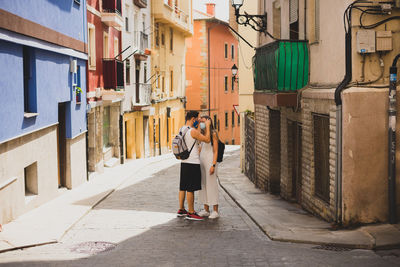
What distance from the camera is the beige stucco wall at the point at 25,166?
11.1 m

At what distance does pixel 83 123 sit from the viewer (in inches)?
772

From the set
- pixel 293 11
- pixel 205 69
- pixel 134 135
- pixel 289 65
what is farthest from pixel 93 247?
pixel 205 69

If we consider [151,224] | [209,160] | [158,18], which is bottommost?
[151,224]

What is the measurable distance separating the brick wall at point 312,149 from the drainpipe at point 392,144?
105 cm

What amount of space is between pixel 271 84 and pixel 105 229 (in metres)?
4.99

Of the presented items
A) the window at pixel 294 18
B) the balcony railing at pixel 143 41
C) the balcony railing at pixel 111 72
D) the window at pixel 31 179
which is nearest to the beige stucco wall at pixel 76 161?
the window at pixel 31 179

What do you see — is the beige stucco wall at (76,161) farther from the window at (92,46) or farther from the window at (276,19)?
the window at (276,19)

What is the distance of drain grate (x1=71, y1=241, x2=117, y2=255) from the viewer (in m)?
8.50

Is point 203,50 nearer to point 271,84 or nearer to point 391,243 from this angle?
point 271,84

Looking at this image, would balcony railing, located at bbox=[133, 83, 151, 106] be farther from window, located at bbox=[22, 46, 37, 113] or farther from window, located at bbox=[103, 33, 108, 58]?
window, located at bbox=[22, 46, 37, 113]

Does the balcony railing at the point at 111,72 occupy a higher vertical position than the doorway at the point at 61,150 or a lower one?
higher

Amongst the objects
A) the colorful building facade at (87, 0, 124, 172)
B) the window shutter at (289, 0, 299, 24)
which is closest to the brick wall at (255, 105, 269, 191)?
the window shutter at (289, 0, 299, 24)

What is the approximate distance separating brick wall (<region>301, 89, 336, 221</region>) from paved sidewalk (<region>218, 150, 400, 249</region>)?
8.8 inches

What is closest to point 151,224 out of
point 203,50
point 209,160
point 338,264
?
point 209,160
